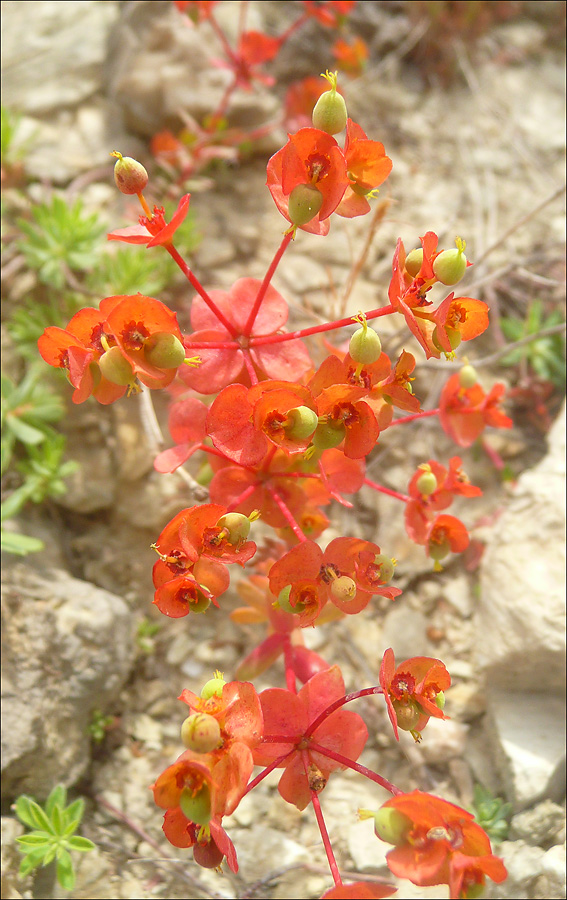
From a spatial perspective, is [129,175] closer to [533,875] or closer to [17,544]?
[17,544]

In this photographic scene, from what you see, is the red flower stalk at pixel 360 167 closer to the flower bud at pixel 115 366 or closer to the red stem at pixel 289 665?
the flower bud at pixel 115 366

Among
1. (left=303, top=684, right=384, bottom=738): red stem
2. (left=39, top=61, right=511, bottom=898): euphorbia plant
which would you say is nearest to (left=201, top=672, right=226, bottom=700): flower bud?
(left=39, top=61, right=511, bottom=898): euphorbia plant

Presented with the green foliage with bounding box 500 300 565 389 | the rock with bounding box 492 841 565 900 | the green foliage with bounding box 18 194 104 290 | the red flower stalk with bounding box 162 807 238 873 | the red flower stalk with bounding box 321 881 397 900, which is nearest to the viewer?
the red flower stalk with bounding box 321 881 397 900

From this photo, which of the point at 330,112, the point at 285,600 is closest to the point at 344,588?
the point at 285,600

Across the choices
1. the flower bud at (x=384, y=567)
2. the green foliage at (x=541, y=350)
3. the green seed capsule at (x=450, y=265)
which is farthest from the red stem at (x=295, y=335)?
the green foliage at (x=541, y=350)

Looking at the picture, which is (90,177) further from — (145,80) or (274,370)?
(274,370)

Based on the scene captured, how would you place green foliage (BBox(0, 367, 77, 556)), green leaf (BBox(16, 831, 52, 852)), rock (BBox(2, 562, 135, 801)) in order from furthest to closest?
green foliage (BBox(0, 367, 77, 556)), rock (BBox(2, 562, 135, 801)), green leaf (BBox(16, 831, 52, 852))

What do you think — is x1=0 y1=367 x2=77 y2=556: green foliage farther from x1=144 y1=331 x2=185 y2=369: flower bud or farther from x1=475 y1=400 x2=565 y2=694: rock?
x1=475 y1=400 x2=565 y2=694: rock
